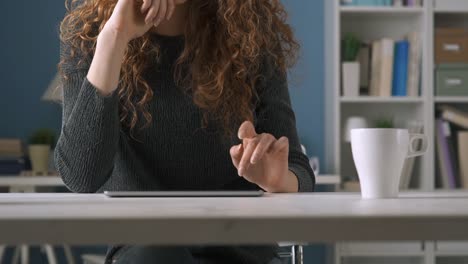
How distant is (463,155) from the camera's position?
402 centimetres

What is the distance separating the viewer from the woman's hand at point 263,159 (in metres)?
1.20

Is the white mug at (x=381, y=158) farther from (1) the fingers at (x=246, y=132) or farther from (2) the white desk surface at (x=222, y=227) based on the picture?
(2) the white desk surface at (x=222, y=227)

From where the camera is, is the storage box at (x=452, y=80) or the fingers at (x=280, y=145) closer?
the fingers at (x=280, y=145)

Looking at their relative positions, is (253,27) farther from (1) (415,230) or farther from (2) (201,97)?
(1) (415,230)

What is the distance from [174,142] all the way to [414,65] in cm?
274

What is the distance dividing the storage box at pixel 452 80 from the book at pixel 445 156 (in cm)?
16

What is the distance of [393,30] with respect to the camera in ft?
14.0

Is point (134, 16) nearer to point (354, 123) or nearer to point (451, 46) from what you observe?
point (354, 123)

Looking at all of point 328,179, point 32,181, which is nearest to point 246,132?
point 32,181

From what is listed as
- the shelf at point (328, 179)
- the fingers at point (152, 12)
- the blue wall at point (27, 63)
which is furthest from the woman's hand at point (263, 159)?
the blue wall at point (27, 63)

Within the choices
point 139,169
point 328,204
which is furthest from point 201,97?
point 328,204

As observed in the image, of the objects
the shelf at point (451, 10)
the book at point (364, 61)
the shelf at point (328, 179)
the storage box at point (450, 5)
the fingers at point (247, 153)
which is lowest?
the shelf at point (328, 179)

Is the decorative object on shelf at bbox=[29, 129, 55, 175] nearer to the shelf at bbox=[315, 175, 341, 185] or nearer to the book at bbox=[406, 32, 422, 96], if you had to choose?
the shelf at bbox=[315, 175, 341, 185]

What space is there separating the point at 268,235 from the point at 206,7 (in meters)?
0.99
